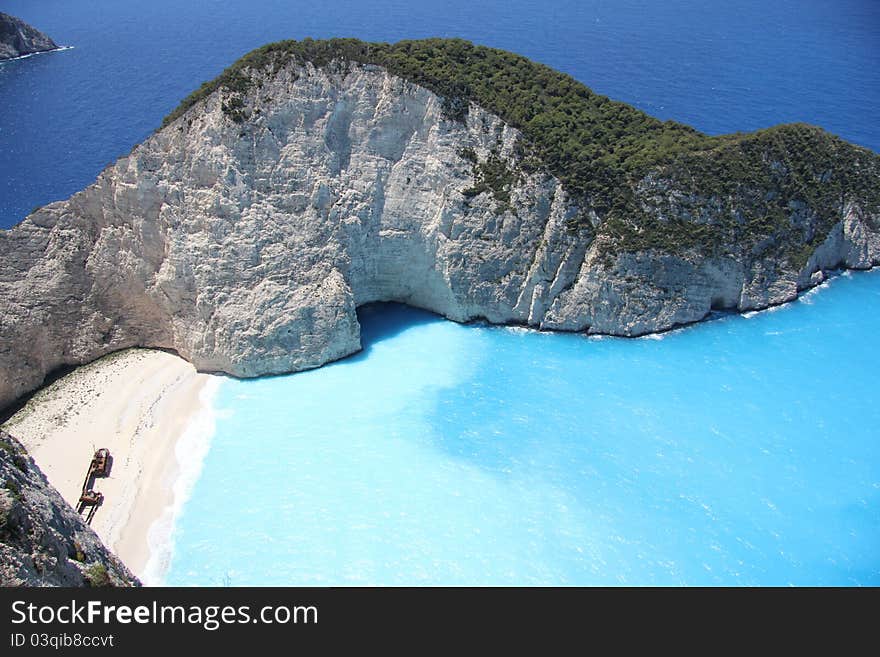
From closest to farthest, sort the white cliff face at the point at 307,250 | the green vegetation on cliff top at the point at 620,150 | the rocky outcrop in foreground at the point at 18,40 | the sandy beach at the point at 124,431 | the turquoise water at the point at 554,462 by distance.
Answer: the turquoise water at the point at 554,462
the sandy beach at the point at 124,431
the white cliff face at the point at 307,250
the green vegetation on cliff top at the point at 620,150
the rocky outcrop in foreground at the point at 18,40

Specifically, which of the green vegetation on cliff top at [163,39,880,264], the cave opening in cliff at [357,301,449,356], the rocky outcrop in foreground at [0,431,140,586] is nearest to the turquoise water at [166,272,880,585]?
the cave opening in cliff at [357,301,449,356]

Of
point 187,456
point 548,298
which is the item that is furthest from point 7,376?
point 548,298

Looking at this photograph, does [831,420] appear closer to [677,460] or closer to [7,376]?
[677,460]

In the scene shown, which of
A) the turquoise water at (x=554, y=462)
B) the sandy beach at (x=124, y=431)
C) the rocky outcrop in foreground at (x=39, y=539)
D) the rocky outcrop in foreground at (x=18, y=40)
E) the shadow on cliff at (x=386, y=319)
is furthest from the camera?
the rocky outcrop in foreground at (x=18, y=40)

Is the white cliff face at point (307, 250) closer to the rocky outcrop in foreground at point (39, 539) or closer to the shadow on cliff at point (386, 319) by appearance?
the shadow on cliff at point (386, 319)

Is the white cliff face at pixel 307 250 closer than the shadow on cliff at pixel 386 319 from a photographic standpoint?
Yes

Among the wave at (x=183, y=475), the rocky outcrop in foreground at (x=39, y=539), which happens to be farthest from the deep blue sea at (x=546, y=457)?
the rocky outcrop in foreground at (x=39, y=539)

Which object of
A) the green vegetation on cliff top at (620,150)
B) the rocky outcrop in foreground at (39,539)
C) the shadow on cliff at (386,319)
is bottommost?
the shadow on cliff at (386,319)

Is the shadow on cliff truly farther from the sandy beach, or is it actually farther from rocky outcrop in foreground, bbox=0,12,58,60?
rocky outcrop in foreground, bbox=0,12,58,60
